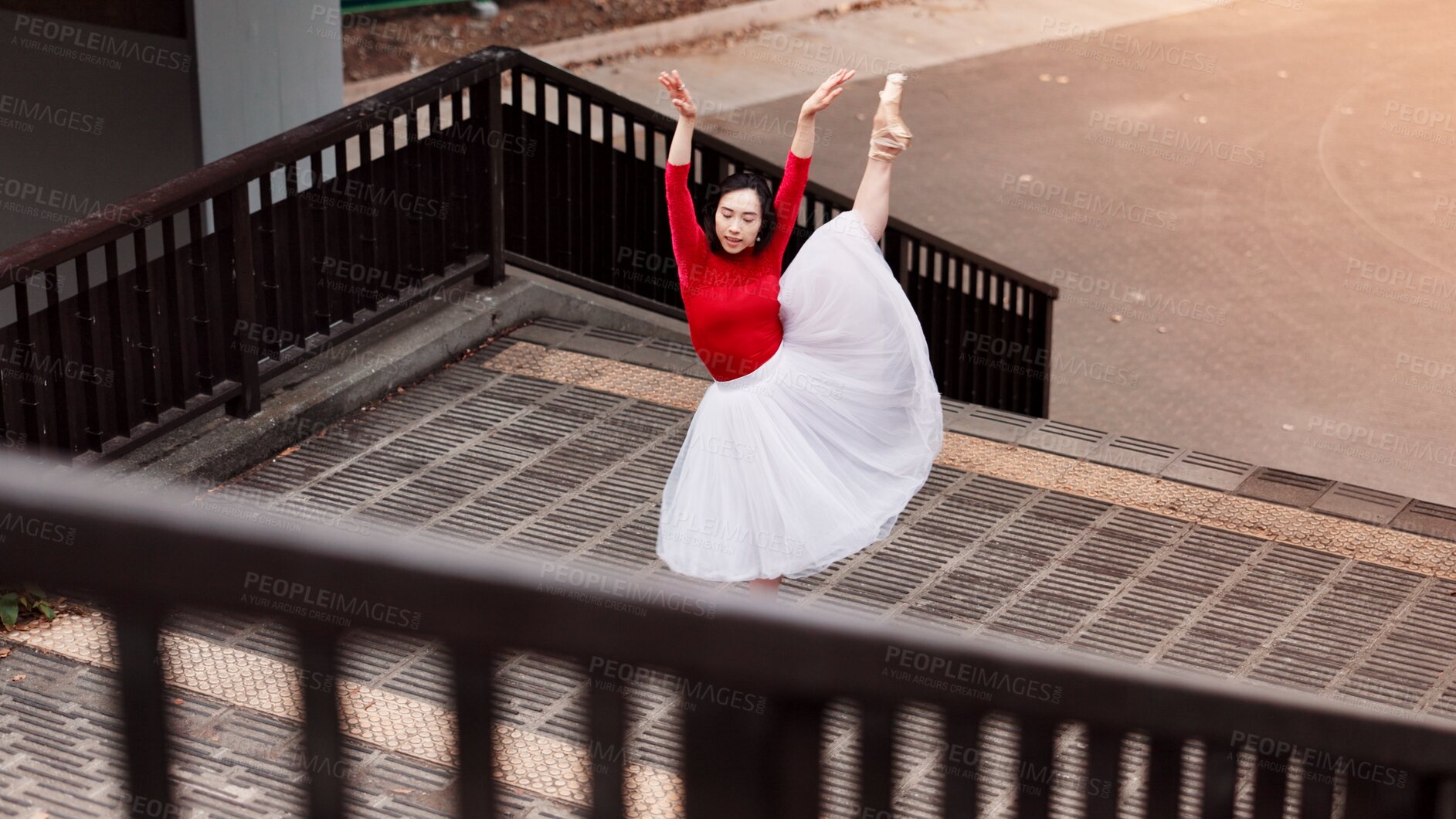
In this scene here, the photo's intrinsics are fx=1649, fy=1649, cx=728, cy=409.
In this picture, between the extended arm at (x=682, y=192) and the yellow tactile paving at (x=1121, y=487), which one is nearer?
the extended arm at (x=682, y=192)

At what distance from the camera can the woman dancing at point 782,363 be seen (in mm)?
5500

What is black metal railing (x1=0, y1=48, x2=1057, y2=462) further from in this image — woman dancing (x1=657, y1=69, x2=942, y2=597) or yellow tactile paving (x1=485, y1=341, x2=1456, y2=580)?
woman dancing (x1=657, y1=69, x2=942, y2=597)

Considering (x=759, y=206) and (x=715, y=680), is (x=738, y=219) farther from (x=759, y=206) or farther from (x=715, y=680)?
(x=715, y=680)

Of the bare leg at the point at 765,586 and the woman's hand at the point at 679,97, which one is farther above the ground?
the woman's hand at the point at 679,97

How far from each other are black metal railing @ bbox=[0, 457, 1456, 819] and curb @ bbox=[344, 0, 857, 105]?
1402cm

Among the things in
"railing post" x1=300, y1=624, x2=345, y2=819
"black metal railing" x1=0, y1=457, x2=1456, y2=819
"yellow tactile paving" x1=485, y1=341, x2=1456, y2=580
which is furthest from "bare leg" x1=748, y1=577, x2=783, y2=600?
"railing post" x1=300, y1=624, x2=345, y2=819

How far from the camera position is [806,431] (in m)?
5.63

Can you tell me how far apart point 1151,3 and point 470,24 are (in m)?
8.49

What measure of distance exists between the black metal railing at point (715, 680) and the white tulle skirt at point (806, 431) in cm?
370

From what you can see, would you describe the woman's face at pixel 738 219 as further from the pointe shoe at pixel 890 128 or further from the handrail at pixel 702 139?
the handrail at pixel 702 139

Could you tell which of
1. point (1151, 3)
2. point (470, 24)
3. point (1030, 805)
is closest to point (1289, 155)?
point (1151, 3)

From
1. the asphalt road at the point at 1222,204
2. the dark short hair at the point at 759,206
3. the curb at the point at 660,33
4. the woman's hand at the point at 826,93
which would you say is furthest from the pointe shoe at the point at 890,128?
the curb at the point at 660,33

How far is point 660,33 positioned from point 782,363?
41.9 feet

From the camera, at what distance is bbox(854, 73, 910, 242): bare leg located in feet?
17.6
